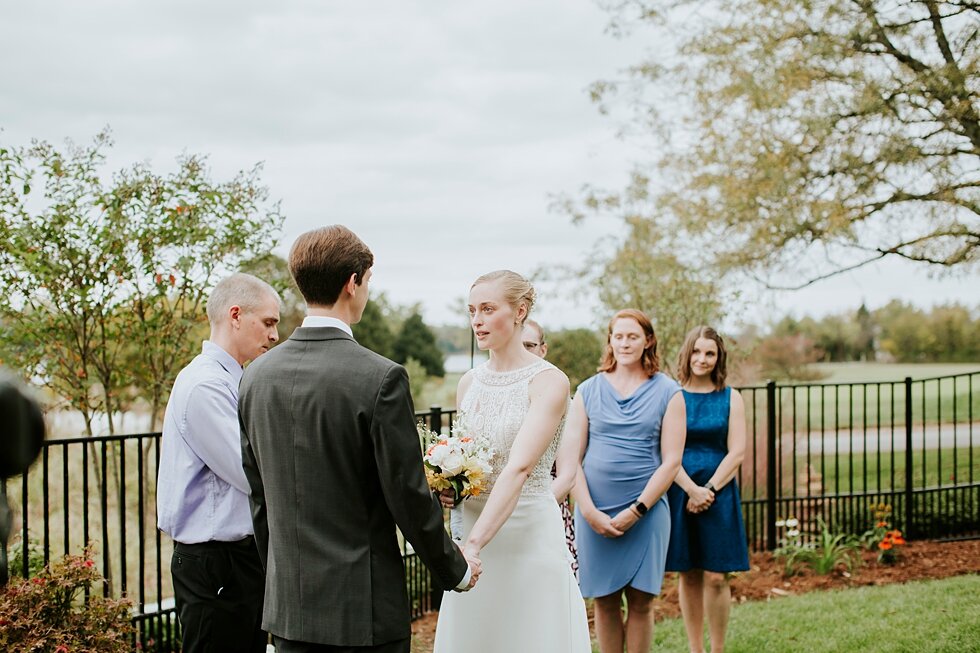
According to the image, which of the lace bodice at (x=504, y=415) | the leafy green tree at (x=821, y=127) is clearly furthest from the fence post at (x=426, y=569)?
the leafy green tree at (x=821, y=127)

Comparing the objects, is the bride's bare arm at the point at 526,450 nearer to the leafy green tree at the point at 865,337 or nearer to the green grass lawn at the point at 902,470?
the green grass lawn at the point at 902,470

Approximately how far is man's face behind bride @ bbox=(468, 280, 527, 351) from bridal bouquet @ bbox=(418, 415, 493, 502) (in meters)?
0.41

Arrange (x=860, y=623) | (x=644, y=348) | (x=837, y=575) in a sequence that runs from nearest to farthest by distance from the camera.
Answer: (x=644, y=348)
(x=860, y=623)
(x=837, y=575)

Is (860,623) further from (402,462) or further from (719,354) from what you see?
(402,462)

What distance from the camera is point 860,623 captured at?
588cm

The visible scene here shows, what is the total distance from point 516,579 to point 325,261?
1.57 meters

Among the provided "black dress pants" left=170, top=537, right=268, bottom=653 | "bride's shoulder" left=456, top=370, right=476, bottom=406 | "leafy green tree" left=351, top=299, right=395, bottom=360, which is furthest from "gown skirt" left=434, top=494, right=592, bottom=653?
"leafy green tree" left=351, top=299, right=395, bottom=360

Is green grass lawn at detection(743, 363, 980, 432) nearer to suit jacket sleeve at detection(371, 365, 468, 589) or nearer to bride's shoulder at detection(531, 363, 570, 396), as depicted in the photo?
bride's shoulder at detection(531, 363, 570, 396)

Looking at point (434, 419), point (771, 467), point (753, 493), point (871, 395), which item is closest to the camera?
point (434, 419)

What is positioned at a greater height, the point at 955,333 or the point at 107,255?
the point at 107,255

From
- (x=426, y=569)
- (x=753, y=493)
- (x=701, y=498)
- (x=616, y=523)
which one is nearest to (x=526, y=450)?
(x=616, y=523)

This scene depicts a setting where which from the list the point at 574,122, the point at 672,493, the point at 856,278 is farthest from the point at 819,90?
the point at 672,493

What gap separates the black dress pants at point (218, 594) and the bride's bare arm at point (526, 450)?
2.95 feet

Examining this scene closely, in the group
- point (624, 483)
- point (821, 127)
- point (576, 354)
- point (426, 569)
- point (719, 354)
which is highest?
point (821, 127)
